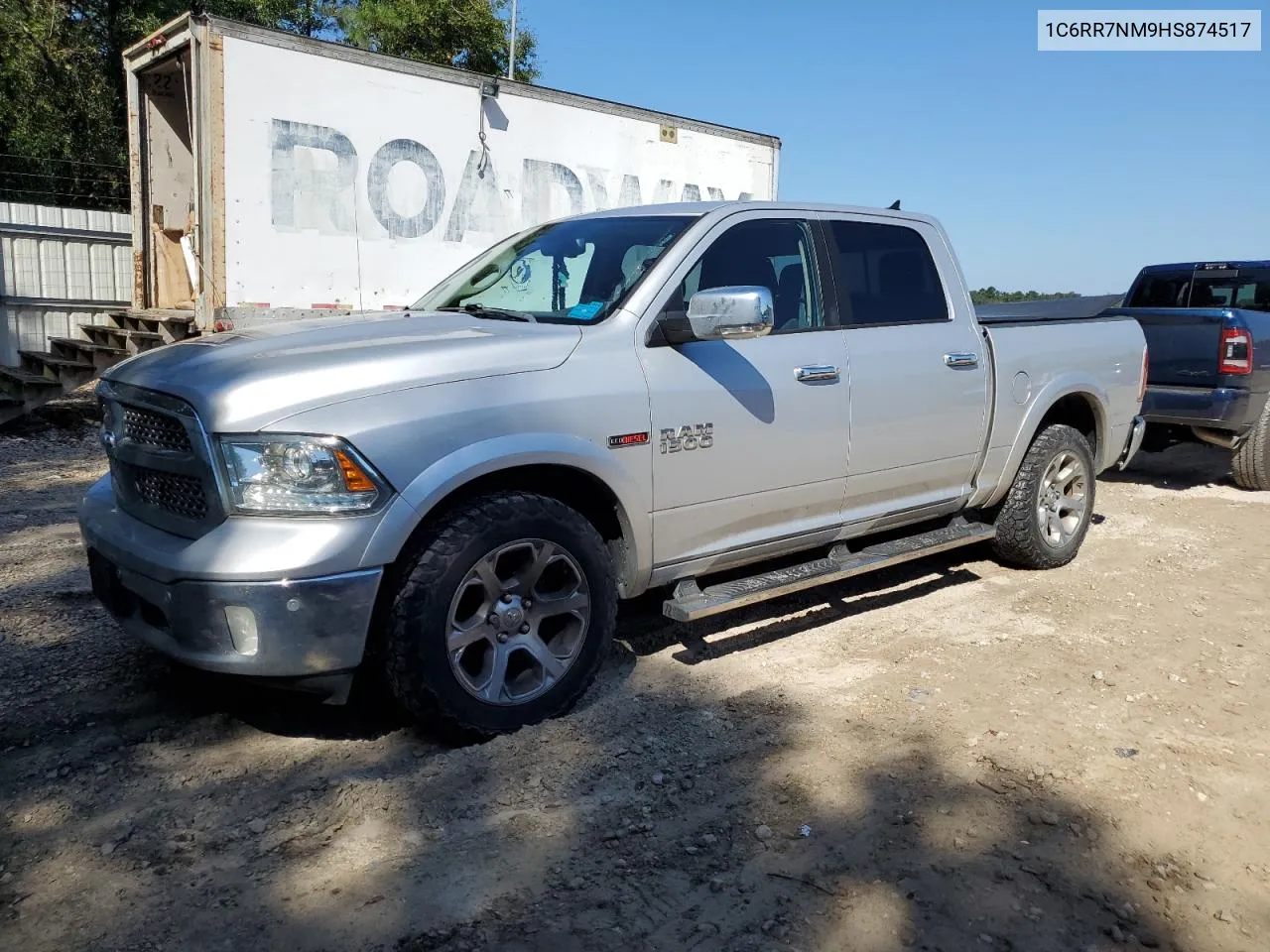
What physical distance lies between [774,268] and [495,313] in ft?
4.03

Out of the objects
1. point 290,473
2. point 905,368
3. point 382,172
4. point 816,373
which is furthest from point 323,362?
point 382,172

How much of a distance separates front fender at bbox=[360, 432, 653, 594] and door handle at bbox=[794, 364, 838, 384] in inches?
36.4

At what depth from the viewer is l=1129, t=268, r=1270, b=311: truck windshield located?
9.33 meters

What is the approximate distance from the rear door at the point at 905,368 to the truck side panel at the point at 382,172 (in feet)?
19.0

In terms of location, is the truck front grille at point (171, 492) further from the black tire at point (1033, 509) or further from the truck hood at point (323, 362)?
the black tire at point (1033, 509)

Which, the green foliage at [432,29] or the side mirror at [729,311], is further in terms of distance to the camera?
the green foliage at [432,29]

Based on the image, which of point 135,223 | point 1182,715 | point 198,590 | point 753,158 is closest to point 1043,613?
point 1182,715

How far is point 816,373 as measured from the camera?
4.20 metres

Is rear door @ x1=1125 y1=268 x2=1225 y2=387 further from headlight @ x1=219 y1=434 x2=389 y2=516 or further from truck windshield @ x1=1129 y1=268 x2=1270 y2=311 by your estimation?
headlight @ x1=219 y1=434 x2=389 y2=516

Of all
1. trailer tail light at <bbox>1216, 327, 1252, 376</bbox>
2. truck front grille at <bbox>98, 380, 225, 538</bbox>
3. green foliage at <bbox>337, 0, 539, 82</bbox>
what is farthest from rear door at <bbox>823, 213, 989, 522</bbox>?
green foliage at <bbox>337, 0, 539, 82</bbox>

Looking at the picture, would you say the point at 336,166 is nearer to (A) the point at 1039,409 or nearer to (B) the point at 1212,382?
(A) the point at 1039,409

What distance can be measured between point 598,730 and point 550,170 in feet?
26.6

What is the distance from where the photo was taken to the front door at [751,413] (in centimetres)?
376

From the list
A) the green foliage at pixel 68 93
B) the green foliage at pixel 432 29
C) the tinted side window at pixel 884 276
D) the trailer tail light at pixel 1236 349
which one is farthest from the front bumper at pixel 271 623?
the green foliage at pixel 432 29
